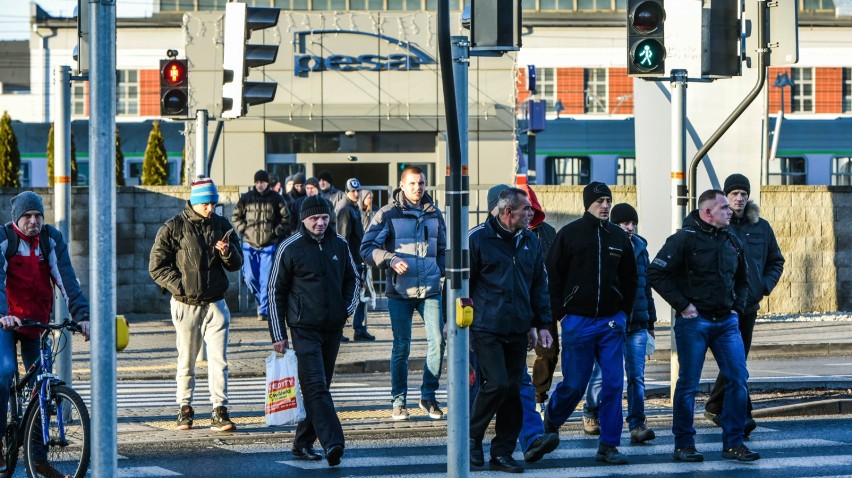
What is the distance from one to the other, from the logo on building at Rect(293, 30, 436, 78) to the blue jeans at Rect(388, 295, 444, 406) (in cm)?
2108

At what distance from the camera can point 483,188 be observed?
2422cm

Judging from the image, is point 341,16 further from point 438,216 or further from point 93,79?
point 93,79

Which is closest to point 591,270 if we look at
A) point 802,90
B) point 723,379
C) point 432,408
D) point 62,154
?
point 723,379

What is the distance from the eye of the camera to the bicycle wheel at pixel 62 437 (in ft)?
26.7

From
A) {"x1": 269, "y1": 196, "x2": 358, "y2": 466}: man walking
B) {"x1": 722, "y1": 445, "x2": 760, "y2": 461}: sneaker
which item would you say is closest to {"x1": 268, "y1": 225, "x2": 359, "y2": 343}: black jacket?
{"x1": 269, "y1": 196, "x2": 358, "y2": 466}: man walking

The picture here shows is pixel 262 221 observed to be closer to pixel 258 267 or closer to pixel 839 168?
pixel 258 267

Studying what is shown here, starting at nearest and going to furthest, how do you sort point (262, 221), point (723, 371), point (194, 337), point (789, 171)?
point (723, 371)
point (194, 337)
point (262, 221)
point (789, 171)

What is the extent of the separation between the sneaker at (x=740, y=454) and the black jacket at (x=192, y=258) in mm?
3881

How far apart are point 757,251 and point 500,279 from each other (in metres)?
2.72

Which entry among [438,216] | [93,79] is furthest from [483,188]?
[93,79]

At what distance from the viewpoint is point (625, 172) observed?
1316 inches

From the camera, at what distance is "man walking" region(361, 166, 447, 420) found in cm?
1098

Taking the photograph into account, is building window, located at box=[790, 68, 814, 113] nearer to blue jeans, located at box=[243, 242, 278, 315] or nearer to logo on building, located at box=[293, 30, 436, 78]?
logo on building, located at box=[293, 30, 436, 78]

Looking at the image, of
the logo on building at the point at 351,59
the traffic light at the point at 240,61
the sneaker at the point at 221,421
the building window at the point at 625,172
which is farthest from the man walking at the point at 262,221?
the building window at the point at 625,172
